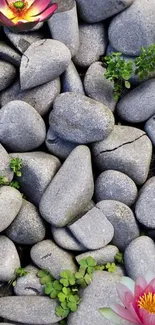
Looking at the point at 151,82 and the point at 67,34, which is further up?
the point at 67,34

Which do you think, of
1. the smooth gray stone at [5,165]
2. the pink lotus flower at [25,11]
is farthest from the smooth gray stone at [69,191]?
the pink lotus flower at [25,11]

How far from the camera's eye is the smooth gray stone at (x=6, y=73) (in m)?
2.07

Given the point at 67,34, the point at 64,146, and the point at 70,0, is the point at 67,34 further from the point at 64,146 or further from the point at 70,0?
the point at 64,146

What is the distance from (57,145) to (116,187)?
27cm

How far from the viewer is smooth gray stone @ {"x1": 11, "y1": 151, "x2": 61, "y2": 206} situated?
2.00 metres

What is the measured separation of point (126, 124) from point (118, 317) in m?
0.82

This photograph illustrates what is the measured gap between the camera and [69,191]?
6.43 feet

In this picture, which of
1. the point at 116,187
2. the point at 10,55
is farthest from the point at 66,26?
the point at 116,187

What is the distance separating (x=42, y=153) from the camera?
209 centimetres

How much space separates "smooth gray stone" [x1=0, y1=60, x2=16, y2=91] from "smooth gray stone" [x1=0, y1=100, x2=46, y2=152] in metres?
0.12

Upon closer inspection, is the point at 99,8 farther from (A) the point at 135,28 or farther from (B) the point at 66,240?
(B) the point at 66,240

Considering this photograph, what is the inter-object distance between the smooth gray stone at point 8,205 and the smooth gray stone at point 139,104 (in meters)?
0.52

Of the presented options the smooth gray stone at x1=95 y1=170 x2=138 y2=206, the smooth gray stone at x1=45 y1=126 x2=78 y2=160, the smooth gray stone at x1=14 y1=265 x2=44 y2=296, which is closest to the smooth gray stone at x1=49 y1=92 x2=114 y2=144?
the smooth gray stone at x1=45 y1=126 x2=78 y2=160

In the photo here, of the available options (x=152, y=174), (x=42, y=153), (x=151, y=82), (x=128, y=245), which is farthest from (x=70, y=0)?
(x=128, y=245)
